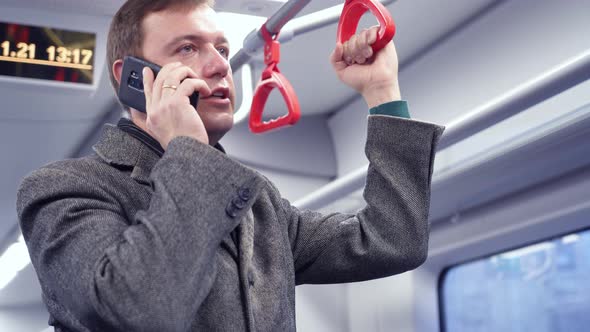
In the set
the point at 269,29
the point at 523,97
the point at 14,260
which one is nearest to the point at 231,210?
the point at 269,29

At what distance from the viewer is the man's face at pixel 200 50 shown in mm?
1619

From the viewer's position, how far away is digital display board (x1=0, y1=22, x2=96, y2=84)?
2.79 meters

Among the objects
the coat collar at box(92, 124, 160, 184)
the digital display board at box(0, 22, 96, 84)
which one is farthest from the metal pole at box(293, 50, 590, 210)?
the digital display board at box(0, 22, 96, 84)

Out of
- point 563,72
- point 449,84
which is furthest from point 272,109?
point 563,72

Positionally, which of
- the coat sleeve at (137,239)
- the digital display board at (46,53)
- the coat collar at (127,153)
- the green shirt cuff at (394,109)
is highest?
the digital display board at (46,53)

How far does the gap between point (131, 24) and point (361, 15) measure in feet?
1.59

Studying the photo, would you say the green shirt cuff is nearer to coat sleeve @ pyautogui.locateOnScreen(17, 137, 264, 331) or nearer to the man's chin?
the man's chin

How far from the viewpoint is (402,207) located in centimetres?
162

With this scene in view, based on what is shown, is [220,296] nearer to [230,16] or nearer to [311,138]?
[230,16]

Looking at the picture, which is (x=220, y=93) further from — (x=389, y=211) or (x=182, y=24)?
(x=389, y=211)

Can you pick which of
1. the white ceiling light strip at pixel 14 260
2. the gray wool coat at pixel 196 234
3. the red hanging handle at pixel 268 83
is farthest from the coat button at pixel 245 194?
the white ceiling light strip at pixel 14 260

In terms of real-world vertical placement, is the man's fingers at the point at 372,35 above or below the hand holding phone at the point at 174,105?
above

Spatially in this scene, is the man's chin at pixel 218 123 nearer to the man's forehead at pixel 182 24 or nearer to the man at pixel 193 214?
Answer: the man at pixel 193 214

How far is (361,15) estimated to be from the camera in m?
1.71
